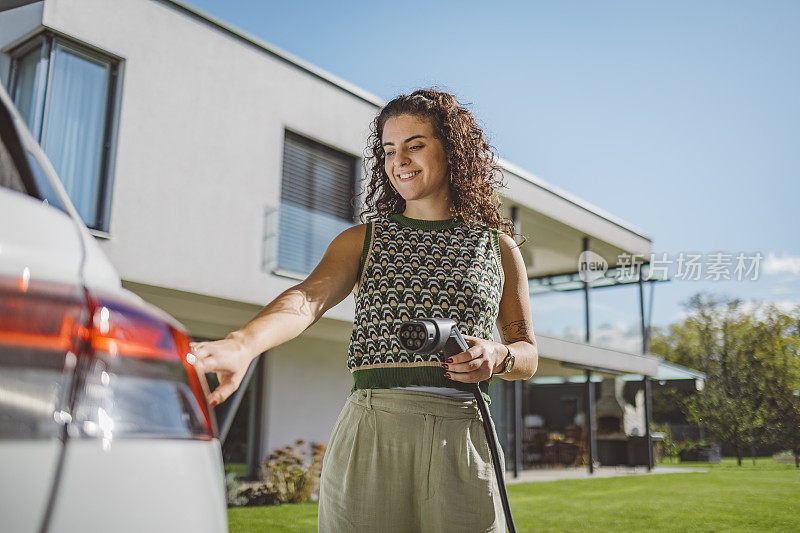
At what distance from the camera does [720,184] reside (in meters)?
25.2

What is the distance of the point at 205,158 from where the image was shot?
9453 millimetres

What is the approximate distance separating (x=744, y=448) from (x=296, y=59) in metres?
11.0

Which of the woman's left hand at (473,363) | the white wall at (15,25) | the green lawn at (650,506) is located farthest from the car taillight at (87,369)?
the white wall at (15,25)

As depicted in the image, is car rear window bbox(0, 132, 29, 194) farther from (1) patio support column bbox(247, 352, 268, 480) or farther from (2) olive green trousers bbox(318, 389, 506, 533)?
(1) patio support column bbox(247, 352, 268, 480)

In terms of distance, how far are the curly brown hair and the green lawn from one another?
263 inches

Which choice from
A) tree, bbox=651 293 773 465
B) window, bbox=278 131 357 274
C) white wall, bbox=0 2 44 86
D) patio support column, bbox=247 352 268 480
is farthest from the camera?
tree, bbox=651 293 773 465

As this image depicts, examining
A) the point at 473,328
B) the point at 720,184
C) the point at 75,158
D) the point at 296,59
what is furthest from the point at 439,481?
the point at 720,184

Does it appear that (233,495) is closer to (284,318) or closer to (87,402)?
(284,318)

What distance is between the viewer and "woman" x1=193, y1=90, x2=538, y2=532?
1.47 meters

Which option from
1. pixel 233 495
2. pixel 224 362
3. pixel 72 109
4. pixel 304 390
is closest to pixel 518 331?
pixel 224 362

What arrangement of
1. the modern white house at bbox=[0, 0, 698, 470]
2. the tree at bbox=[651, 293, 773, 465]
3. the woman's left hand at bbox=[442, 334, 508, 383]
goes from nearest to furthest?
the woman's left hand at bbox=[442, 334, 508, 383] → the modern white house at bbox=[0, 0, 698, 470] → the tree at bbox=[651, 293, 773, 465]

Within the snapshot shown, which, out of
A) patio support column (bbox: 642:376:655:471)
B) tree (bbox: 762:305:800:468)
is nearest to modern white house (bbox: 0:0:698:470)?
tree (bbox: 762:305:800:468)

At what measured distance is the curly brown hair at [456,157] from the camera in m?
1.79

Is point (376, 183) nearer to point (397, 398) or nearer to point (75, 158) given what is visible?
point (397, 398)
